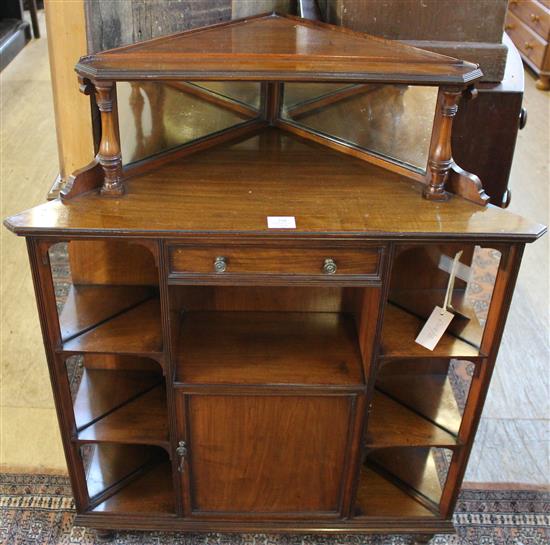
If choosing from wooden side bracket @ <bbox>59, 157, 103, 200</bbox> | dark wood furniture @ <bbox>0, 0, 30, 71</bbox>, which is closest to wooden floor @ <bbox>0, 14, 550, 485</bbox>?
wooden side bracket @ <bbox>59, 157, 103, 200</bbox>

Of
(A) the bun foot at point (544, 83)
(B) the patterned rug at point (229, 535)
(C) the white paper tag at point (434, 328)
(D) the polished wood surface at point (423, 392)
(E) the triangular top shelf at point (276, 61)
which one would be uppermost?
(E) the triangular top shelf at point (276, 61)

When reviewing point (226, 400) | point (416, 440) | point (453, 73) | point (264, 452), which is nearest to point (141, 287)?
point (226, 400)

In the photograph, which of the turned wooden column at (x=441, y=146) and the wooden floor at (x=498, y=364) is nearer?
the turned wooden column at (x=441, y=146)

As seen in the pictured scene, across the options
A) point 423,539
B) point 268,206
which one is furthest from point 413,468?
point 268,206

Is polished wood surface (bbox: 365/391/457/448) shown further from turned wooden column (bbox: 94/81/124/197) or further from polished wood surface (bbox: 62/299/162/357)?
turned wooden column (bbox: 94/81/124/197)

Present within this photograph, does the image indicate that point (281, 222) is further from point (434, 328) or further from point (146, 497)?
point (146, 497)

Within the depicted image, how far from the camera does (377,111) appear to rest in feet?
6.13

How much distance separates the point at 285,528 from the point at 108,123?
115 centimetres

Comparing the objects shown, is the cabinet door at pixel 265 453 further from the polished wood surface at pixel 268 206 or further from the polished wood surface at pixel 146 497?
the polished wood surface at pixel 268 206

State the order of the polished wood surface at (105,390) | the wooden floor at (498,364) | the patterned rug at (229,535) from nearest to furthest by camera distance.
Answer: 1. the polished wood surface at (105,390)
2. the patterned rug at (229,535)
3. the wooden floor at (498,364)

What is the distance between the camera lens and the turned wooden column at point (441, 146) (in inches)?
63.2

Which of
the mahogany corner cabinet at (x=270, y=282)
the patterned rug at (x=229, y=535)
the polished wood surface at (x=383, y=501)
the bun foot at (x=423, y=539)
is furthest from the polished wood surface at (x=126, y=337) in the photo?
the bun foot at (x=423, y=539)

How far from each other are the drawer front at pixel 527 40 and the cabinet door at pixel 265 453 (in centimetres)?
406

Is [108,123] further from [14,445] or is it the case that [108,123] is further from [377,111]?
[14,445]
